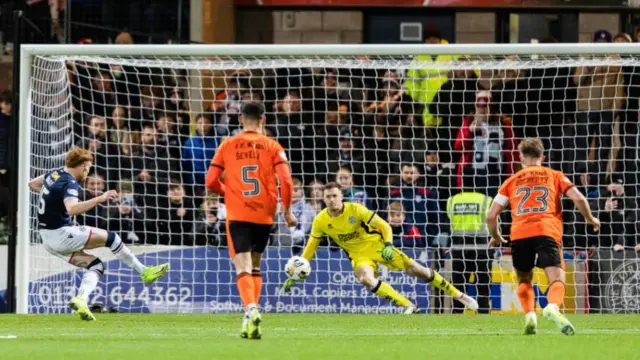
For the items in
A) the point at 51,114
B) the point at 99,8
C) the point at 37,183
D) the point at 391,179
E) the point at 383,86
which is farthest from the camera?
the point at 99,8

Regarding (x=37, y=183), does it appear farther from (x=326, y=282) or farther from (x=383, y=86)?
(x=383, y=86)

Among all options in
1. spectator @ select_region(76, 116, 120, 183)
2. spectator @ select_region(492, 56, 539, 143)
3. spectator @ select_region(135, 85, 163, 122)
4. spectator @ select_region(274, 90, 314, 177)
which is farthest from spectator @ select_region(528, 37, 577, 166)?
spectator @ select_region(76, 116, 120, 183)

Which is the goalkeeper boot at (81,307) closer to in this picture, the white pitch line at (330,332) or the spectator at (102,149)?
the white pitch line at (330,332)

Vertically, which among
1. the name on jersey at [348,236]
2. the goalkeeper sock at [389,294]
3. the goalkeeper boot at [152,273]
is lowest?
the goalkeeper sock at [389,294]

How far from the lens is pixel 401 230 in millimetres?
16922

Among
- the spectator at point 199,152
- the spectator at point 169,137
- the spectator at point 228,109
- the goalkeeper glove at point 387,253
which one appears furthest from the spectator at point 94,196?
the goalkeeper glove at point 387,253

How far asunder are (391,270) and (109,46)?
429 cm

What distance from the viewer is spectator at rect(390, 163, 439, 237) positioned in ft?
55.3

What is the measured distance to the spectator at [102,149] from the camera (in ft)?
55.8

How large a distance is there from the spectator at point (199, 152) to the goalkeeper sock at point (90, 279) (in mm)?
3222

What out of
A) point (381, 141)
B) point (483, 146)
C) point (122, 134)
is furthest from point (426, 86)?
point (122, 134)

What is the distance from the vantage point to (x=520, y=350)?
30.7 ft

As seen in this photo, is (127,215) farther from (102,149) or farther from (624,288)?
(624,288)

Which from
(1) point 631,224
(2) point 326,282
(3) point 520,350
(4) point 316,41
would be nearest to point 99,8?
(4) point 316,41
